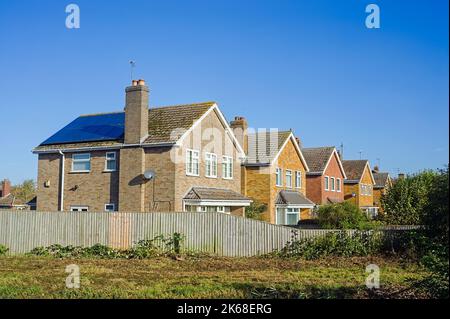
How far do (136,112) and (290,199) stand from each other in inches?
602

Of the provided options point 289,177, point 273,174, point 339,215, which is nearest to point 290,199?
point 273,174

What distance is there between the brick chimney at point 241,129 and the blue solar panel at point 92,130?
931cm

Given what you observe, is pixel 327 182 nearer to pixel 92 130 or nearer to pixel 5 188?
pixel 92 130

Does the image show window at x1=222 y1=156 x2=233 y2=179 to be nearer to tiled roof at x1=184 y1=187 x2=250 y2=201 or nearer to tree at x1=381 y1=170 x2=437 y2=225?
tiled roof at x1=184 y1=187 x2=250 y2=201

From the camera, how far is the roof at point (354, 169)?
194 feet

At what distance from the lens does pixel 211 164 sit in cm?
3422

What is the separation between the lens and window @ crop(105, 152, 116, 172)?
1260 inches

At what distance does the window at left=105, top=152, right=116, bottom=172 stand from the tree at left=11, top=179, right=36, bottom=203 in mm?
44396

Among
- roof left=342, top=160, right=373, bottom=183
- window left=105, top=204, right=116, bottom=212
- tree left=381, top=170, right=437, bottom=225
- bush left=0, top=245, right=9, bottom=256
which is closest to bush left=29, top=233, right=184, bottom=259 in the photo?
bush left=0, top=245, right=9, bottom=256

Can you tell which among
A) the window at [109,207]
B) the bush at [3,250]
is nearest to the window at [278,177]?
the window at [109,207]

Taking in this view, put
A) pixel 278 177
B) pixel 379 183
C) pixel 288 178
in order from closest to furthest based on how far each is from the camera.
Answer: pixel 278 177 < pixel 288 178 < pixel 379 183

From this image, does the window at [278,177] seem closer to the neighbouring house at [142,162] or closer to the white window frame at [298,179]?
the white window frame at [298,179]
